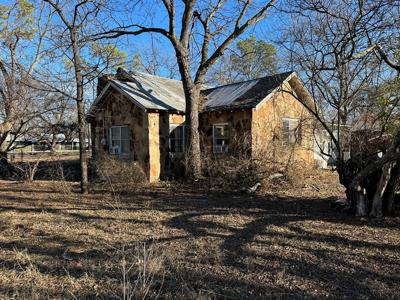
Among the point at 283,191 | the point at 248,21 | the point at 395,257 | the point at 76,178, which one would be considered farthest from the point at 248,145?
the point at 76,178

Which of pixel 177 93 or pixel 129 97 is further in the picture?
pixel 177 93

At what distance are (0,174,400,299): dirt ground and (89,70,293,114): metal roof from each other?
624 centimetres

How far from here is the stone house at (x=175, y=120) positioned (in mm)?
14273

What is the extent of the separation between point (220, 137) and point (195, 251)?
10.5 m

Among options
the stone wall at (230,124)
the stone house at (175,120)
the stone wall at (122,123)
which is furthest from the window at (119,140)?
the stone wall at (230,124)

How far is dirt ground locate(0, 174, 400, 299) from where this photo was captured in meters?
3.83

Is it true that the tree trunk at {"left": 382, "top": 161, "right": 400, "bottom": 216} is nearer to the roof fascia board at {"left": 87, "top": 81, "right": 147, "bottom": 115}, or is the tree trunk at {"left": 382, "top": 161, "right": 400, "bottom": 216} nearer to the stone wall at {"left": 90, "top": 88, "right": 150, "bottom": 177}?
the stone wall at {"left": 90, "top": 88, "right": 150, "bottom": 177}

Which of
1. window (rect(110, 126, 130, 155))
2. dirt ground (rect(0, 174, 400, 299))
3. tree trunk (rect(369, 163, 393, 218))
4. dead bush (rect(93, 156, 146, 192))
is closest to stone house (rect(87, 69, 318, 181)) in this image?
window (rect(110, 126, 130, 155))

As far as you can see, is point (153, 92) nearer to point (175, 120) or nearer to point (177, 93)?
point (177, 93)

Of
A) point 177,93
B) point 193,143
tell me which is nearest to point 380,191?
point 193,143

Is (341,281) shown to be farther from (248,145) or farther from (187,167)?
(187,167)

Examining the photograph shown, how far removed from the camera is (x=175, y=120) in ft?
49.5

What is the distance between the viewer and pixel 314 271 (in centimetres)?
435

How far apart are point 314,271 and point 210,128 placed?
11.7m
